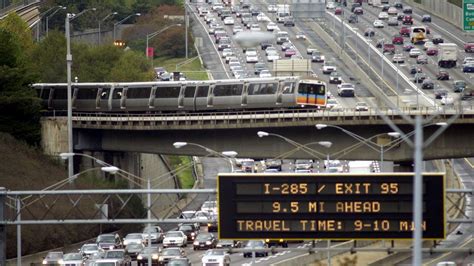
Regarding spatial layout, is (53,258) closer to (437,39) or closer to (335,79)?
(335,79)

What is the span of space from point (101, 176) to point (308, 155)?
13.4 m

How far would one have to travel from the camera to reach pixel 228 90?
318 feet

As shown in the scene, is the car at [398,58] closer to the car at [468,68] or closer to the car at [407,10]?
the car at [468,68]

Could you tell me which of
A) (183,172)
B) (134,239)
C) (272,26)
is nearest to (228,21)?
(272,26)

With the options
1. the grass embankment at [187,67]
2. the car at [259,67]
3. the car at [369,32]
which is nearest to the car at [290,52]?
the car at [259,67]

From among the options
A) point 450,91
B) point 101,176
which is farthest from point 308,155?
point 450,91

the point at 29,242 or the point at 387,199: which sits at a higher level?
the point at 387,199

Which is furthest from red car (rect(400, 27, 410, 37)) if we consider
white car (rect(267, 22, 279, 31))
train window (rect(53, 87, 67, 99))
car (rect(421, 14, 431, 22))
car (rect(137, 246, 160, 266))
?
car (rect(137, 246, 160, 266))

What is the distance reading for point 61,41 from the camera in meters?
125

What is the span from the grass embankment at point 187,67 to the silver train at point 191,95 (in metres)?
46.6

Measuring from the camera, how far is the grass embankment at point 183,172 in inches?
4428

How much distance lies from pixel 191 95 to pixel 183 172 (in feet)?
69.2

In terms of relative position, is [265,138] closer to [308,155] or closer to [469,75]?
[308,155]

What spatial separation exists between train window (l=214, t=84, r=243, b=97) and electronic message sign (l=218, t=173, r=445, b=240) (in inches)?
1798
